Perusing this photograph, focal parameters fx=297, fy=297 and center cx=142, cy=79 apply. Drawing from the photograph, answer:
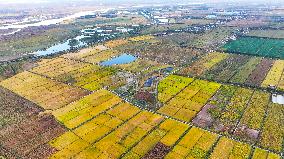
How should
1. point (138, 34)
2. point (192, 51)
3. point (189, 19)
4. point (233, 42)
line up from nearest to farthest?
1. point (192, 51)
2. point (233, 42)
3. point (138, 34)
4. point (189, 19)

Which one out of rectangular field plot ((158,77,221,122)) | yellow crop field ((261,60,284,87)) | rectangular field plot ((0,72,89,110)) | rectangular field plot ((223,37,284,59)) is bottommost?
rectangular field plot ((0,72,89,110))

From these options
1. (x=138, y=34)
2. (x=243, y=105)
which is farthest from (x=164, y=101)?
(x=138, y=34)

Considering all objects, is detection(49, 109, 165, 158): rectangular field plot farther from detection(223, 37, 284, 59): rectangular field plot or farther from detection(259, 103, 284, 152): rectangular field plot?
detection(223, 37, 284, 59): rectangular field plot

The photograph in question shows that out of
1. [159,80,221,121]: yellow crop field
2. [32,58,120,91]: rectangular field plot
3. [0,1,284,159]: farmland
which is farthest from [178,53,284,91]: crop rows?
[32,58,120,91]: rectangular field plot

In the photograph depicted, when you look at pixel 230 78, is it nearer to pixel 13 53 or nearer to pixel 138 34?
pixel 138 34

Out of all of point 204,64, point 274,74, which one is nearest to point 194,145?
point 274,74

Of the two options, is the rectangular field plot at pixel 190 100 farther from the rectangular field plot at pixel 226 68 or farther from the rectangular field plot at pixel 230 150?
the rectangular field plot at pixel 230 150
